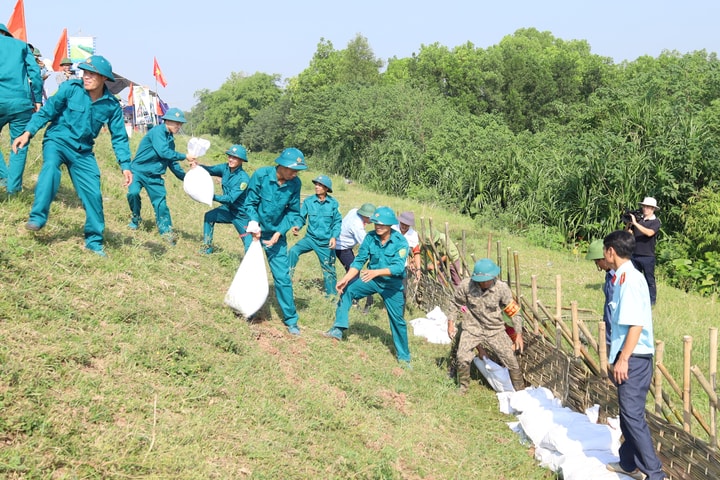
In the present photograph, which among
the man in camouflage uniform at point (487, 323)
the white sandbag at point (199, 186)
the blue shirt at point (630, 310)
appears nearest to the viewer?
the blue shirt at point (630, 310)

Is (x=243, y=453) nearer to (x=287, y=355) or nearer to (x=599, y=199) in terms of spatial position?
(x=287, y=355)

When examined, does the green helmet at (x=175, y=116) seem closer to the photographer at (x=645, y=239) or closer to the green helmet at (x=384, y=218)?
the green helmet at (x=384, y=218)

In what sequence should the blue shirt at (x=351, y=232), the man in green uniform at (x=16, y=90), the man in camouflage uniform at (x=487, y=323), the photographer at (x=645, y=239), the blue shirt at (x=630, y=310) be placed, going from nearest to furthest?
1. the blue shirt at (x=630, y=310)
2. the man in camouflage uniform at (x=487, y=323)
3. the man in green uniform at (x=16, y=90)
4. the photographer at (x=645, y=239)
5. the blue shirt at (x=351, y=232)

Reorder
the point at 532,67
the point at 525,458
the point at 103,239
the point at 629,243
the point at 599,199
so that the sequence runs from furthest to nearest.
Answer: the point at 532,67
the point at 599,199
the point at 103,239
the point at 525,458
the point at 629,243

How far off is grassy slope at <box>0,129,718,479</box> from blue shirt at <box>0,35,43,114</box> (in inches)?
40.8

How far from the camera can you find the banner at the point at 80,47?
15398mm

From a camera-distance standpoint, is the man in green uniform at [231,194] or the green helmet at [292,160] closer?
the green helmet at [292,160]

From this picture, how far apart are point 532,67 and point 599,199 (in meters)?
24.3

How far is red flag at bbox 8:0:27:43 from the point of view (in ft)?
35.2

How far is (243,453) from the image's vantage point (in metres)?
3.84

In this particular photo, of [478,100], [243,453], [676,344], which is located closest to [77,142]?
[243,453]

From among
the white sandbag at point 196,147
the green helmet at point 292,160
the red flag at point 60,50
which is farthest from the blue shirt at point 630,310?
the red flag at point 60,50

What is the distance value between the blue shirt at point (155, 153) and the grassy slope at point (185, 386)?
71 centimetres

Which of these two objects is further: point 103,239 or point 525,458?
point 103,239
